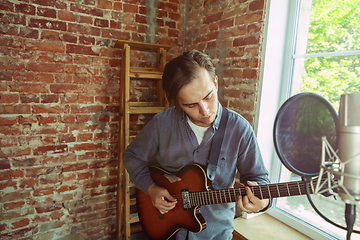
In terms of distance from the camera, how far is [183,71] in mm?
1137

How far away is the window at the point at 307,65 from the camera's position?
1.39 m

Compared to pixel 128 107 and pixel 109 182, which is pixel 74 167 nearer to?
pixel 109 182

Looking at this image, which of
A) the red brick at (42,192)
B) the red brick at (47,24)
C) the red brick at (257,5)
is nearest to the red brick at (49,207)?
the red brick at (42,192)

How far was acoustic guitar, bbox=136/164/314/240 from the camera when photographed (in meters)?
1.17

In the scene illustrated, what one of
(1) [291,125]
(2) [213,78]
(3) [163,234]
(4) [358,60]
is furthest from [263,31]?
(3) [163,234]

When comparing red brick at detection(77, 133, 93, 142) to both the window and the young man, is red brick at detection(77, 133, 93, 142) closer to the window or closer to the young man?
the young man

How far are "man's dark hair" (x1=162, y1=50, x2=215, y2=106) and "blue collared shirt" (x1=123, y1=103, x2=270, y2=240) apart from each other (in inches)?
9.7

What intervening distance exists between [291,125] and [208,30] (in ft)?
6.31

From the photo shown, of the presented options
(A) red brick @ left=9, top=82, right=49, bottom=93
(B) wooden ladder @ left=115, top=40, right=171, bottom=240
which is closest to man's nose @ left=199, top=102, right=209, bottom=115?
(B) wooden ladder @ left=115, top=40, right=171, bottom=240

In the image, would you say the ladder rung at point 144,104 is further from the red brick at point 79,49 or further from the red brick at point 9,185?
the red brick at point 9,185

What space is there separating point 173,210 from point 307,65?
53.6 inches

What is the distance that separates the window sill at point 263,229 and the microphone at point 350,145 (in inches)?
56.1

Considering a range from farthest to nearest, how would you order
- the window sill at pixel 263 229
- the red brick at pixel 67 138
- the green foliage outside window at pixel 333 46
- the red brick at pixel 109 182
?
the red brick at pixel 109 182
the red brick at pixel 67 138
the window sill at pixel 263 229
the green foliage outside window at pixel 333 46

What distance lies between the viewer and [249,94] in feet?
5.71
